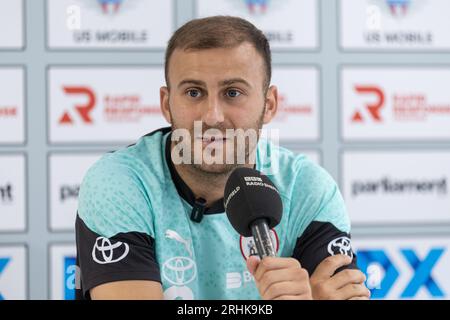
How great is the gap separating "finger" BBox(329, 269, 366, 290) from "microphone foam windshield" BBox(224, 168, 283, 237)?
10.1 inches

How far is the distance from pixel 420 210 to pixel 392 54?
21.9 inches

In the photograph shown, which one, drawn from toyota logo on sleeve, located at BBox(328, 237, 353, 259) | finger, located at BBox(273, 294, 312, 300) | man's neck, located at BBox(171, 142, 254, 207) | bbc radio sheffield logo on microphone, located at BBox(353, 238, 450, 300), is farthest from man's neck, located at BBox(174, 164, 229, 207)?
bbc radio sheffield logo on microphone, located at BBox(353, 238, 450, 300)

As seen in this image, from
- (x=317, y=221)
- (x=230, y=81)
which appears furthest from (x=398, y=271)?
(x=230, y=81)

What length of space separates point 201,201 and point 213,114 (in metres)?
0.18

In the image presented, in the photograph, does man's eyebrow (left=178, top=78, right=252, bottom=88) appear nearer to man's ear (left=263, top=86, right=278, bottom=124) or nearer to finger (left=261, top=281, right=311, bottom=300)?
man's ear (left=263, top=86, right=278, bottom=124)

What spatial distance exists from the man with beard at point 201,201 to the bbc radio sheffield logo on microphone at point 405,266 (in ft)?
3.16

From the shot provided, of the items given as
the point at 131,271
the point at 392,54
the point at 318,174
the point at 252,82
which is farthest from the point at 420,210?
the point at 131,271

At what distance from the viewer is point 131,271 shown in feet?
3.22

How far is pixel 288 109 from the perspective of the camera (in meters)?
2.07

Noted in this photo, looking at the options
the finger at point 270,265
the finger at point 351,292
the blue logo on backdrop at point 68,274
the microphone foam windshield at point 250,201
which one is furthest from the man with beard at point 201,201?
the blue logo on backdrop at point 68,274

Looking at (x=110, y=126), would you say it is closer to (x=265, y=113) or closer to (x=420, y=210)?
(x=265, y=113)

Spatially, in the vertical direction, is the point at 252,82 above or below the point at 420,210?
above

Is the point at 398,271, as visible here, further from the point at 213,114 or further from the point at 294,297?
the point at 294,297
